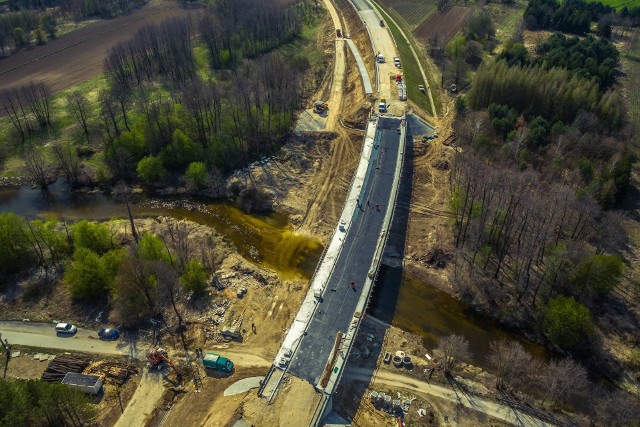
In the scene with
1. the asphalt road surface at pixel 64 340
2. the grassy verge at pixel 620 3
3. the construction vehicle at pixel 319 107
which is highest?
the grassy verge at pixel 620 3

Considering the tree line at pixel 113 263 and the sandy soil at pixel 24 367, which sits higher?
the tree line at pixel 113 263

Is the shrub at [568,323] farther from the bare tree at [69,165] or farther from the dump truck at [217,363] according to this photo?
the bare tree at [69,165]

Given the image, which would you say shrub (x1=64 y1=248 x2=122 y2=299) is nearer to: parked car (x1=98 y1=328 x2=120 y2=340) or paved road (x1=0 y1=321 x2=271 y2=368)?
paved road (x1=0 y1=321 x2=271 y2=368)

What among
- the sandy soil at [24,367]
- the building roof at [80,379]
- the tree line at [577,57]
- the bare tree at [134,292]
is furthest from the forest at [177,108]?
the tree line at [577,57]

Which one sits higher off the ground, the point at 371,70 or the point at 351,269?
the point at 371,70

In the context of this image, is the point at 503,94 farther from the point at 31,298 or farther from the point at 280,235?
the point at 31,298

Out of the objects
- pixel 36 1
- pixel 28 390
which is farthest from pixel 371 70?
pixel 36 1
